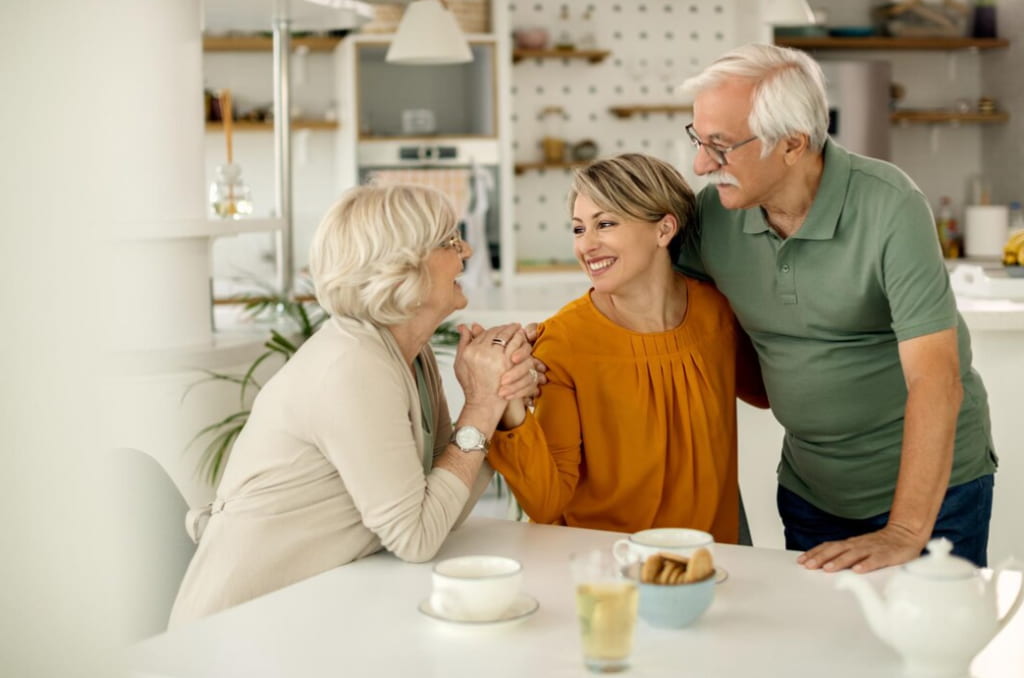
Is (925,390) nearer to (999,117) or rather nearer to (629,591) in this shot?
(629,591)

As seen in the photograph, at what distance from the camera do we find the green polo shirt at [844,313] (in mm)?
1870

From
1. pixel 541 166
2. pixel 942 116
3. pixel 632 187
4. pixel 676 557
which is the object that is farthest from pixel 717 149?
pixel 942 116

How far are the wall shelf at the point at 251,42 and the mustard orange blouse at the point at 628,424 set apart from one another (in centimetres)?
540

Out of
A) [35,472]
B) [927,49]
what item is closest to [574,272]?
[927,49]

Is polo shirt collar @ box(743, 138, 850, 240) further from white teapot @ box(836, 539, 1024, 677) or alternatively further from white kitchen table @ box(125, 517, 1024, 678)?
white teapot @ box(836, 539, 1024, 677)

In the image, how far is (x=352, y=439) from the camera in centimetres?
159

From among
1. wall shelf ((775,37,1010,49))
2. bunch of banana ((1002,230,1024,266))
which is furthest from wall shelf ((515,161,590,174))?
bunch of banana ((1002,230,1024,266))

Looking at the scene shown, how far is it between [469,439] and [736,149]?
651 mm

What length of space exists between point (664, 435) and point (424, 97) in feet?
18.1

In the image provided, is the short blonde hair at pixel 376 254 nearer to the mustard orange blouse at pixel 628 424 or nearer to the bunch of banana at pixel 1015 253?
the mustard orange blouse at pixel 628 424

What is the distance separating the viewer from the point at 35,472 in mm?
391

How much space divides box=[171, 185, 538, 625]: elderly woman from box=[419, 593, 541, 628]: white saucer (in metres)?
0.24

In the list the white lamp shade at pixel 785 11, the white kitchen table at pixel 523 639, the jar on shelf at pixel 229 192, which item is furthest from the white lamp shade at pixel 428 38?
the white kitchen table at pixel 523 639

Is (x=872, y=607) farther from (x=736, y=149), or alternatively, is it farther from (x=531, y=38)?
(x=531, y=38)
